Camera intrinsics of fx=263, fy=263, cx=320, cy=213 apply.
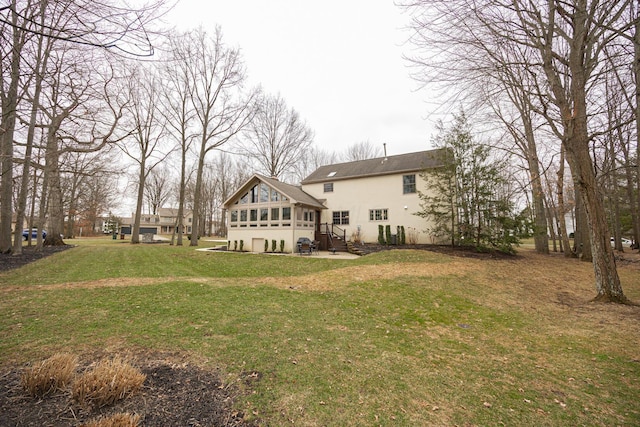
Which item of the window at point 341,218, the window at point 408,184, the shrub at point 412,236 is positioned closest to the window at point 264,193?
the window at point 341,218

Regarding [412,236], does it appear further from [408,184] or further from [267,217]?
[267,217]

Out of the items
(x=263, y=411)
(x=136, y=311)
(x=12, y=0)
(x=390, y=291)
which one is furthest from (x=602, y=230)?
(x=12, y=0)

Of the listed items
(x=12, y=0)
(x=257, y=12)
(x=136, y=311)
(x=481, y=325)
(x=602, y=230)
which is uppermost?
(x=257, y=12)

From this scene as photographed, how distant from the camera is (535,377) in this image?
11.8 feet

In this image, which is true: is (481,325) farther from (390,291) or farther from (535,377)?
(390,291)

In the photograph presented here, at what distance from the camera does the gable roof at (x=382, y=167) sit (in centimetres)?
1894

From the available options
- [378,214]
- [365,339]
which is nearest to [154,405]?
[365,339]

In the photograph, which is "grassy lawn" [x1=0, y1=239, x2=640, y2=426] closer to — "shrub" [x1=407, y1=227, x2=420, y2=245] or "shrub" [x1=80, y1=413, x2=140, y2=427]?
"shrub" [x1=80, y1=413, x2=140, y2=427]

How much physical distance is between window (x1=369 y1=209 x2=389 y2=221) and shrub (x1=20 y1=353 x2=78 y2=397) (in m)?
19.0

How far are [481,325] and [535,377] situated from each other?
2.10 meters

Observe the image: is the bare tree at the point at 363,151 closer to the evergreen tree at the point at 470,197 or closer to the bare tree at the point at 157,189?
the evergreen tree at the point at 470,197

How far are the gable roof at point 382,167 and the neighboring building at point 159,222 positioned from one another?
39.7 m

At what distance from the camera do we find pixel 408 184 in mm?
19641

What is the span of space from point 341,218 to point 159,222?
160 ft
